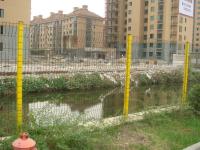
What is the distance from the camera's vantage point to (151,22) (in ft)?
262

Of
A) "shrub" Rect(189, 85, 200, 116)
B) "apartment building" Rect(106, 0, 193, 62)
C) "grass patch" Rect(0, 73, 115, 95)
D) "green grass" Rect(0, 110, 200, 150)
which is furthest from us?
"apartment building" Rect(106, 0, 193, 62)

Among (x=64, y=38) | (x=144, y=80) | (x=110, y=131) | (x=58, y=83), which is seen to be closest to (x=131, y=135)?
(x=110, y=131)

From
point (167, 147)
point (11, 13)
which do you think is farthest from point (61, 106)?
point (11, 13)

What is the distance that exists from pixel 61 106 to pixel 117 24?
80.4 m

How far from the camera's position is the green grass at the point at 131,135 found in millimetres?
5078

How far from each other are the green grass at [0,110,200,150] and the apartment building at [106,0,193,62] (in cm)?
6269

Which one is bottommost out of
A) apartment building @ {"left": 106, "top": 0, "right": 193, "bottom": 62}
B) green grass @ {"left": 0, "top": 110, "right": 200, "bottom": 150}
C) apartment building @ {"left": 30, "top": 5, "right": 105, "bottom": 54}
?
green grass @ {"left": 0, "top": 110, "right": 200, "bottom": 150}

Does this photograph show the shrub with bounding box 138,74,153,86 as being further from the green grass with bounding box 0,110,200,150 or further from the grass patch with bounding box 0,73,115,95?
the green grass with bounding box 0,110,200,150

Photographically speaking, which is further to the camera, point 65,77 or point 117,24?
point 117,24

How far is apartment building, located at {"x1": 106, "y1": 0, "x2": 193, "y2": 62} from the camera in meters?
75.2

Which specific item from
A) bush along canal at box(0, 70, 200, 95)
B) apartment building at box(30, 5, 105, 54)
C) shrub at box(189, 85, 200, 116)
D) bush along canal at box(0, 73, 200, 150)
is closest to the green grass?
bush along canal at box(0, 73, 200, 150)

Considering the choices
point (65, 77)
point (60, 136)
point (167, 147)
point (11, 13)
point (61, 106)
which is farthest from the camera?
point (11, 13)

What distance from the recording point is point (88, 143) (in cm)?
535

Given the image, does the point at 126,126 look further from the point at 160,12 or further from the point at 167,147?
the point at 160,12
